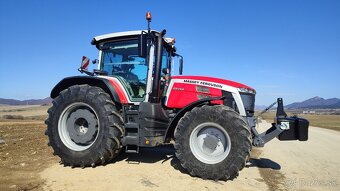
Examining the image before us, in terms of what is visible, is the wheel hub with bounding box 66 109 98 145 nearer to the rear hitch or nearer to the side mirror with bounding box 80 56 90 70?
the side mirror with bounding box 80 56 90 70

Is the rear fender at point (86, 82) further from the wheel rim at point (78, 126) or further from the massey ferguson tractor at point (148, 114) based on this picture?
the wheel rim at point (78, 126)

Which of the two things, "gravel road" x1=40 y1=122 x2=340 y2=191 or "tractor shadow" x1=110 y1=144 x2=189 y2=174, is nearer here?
"gravel road" x1=40 y1=122 x2=340 y2=191

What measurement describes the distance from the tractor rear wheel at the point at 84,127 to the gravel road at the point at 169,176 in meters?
0.28

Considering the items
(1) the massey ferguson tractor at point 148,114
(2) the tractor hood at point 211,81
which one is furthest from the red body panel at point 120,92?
(2) the tractor hood at point 211,81

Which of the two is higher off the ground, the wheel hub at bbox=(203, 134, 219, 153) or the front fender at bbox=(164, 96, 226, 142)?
the front fender at bbox=(164, 96, 226, 142)

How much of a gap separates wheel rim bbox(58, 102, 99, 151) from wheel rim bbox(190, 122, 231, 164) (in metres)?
2.09

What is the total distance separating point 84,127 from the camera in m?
7.48

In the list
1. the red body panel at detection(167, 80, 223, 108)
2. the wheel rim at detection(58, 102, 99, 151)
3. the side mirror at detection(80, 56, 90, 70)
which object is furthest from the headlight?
the side mirror at detection(80, 56, 90, 70)

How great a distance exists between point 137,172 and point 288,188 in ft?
9.11

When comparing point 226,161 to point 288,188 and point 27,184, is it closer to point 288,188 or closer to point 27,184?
point 288,188

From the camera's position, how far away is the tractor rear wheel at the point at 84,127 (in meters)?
6.81

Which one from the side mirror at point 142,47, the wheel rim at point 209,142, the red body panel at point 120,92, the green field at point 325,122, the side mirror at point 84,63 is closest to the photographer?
the wheel rim at point 209,142

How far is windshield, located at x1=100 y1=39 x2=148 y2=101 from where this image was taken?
7.52m

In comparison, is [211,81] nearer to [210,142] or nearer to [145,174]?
[210,142]
